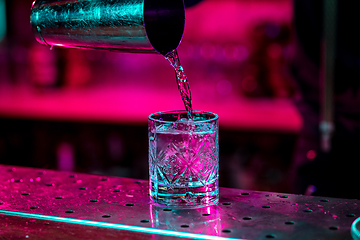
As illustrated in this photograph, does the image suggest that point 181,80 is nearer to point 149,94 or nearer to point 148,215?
point 148,215

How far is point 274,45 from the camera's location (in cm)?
248

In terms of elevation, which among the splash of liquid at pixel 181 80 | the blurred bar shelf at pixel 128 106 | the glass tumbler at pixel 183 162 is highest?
the splash of liquid at pixel 181 80

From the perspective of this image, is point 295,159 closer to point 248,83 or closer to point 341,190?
point 341,190

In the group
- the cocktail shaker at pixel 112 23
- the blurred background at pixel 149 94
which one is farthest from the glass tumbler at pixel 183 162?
the blurred background at pixel 149 94

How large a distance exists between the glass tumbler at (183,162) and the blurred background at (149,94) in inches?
61.4

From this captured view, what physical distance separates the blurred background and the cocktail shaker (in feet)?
5.02

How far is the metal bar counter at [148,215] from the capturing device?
0.70 metres

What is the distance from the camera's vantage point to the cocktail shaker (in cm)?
77

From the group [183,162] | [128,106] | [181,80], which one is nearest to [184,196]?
[183,162]

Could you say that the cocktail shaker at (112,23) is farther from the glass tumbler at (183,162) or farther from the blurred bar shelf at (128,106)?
the blurred bar shelf at (128,106)

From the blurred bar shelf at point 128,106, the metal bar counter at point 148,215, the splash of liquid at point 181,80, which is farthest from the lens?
the blurred bar shelf at point 128,106

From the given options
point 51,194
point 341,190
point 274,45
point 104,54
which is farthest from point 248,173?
point 51,194

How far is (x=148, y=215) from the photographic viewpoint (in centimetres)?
77

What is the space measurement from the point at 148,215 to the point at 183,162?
4.2 inches
